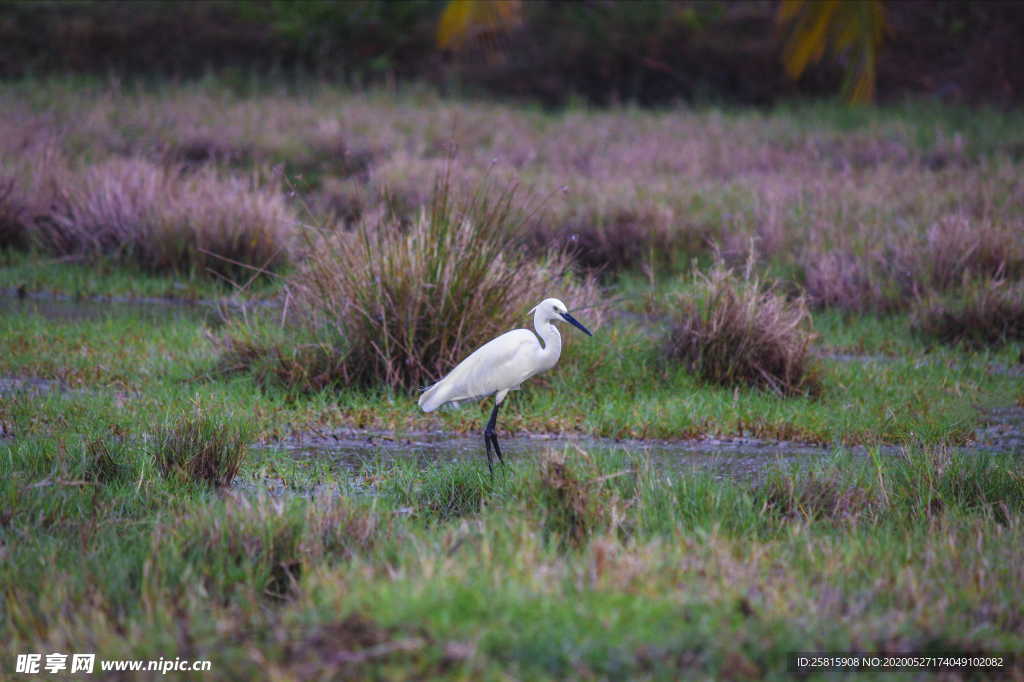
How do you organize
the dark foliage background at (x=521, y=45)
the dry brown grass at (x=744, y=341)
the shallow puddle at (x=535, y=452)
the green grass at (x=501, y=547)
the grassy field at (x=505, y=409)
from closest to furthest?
the green grass at (x=501, y=547) → the grassy field at (x=505, y=409) → the shallow puddle at (x=535, y=452) → the dry brown grass at (x=744, y=341) → the dark foliage background at (x=521, y=45)

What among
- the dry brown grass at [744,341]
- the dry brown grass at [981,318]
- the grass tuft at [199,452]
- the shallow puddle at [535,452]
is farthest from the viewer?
the dry brown grass at [981,318]

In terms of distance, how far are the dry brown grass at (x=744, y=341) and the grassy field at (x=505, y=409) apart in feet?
0.07

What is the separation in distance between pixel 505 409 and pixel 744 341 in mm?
1461

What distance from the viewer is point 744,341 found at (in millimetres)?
6695

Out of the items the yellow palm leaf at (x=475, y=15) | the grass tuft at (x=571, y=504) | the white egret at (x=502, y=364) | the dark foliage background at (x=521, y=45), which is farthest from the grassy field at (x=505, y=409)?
the dark foliage background at (x=521, y=45)

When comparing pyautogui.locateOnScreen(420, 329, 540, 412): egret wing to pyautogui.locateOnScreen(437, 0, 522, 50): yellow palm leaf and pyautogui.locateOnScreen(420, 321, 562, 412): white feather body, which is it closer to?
pyautogui.locateOnScreen(420, 321, 562, 412): white feather body

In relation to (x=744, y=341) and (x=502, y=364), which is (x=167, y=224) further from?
(x=502, y=364)

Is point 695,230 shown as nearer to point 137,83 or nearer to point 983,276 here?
point 983,276

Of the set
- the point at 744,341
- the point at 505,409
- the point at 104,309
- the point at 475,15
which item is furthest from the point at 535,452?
the point at 475,15

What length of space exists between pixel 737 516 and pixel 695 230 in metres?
6.55

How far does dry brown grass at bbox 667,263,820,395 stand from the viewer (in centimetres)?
667

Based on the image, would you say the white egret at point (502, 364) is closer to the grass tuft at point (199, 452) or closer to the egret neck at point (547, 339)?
the egret neck at point (547, 339)

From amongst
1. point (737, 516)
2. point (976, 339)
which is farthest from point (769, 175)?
point (737, 516)

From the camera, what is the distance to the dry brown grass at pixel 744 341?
6668mm
